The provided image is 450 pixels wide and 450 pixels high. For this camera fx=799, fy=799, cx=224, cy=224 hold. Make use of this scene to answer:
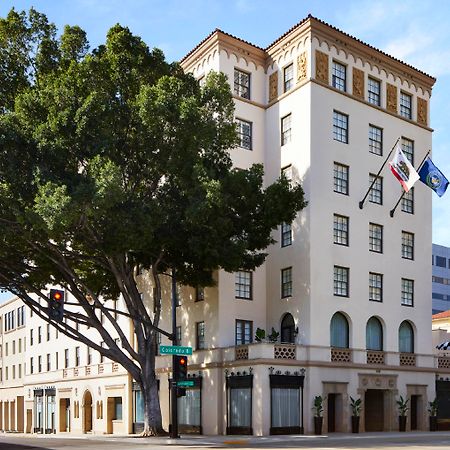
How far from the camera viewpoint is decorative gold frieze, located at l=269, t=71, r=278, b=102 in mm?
44656

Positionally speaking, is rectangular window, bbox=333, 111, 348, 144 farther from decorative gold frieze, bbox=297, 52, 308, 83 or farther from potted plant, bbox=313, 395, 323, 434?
potted plant, bbox=313, 395, 323, 434

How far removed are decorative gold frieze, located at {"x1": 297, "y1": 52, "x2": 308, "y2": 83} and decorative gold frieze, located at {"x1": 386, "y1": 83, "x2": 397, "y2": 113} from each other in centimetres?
613

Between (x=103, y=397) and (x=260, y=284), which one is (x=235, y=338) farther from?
(x=103, y=397)

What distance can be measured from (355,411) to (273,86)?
716 inches

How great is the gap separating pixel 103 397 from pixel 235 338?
15.7m

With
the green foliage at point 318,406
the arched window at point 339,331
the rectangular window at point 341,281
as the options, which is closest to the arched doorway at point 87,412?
the arched window at point 339,331

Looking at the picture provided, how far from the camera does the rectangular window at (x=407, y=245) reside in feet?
150

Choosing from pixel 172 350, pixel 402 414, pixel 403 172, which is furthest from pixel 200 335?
pixel 403 172

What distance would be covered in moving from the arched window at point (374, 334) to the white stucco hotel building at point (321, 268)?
0.08 m

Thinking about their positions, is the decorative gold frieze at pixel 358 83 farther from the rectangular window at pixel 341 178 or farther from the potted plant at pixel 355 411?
the potted plant at pixel 355 411

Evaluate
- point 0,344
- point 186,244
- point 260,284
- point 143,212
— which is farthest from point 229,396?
point 0,344

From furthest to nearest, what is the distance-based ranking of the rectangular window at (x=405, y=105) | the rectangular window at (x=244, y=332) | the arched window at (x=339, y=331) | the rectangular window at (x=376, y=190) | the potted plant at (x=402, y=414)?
the rectangular window at (x=405, y=105)
the rectangular window at (x=376, y=190)
the potted plant at (x=402, y=414)
the rectangular window at (x=244, y=332)
the arched window at (x=339, y=331)

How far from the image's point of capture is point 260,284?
143ft

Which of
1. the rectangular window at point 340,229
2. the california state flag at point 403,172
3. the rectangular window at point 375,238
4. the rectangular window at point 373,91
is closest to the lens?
the california state flag at point 403,172
